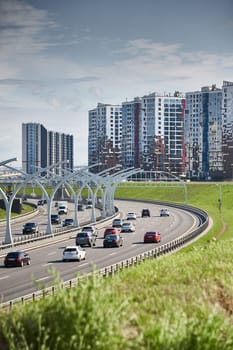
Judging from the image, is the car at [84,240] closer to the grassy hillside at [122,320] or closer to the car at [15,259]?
the car at [15,259]

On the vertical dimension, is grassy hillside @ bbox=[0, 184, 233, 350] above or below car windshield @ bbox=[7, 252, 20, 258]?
above

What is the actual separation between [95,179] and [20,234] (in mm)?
20383

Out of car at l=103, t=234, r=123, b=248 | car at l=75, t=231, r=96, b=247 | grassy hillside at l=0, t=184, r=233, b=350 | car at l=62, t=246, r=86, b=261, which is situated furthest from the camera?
car at l=75, t=231, r=96, b=247

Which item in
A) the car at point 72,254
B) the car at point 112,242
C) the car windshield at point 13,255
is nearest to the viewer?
the car windshield at point 13,255

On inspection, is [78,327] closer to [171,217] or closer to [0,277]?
[0,277]

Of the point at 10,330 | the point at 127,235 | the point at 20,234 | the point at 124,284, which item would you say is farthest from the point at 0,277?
the point at 20,234

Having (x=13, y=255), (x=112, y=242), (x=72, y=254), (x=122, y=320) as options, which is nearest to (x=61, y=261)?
(x=72, y=254)

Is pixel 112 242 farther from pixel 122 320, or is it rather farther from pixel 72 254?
pixel 122 320

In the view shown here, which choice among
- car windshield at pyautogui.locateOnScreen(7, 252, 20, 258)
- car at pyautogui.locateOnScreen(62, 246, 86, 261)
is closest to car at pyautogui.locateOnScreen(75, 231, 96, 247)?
car at pyautogui.locateOnScreen(62, 246, 86, 261)

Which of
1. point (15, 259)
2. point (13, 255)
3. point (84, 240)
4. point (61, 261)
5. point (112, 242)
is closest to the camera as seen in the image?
point (15, 259)

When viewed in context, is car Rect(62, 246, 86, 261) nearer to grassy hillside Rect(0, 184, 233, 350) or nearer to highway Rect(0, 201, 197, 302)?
highway Rect(0, 201, 197, 302)

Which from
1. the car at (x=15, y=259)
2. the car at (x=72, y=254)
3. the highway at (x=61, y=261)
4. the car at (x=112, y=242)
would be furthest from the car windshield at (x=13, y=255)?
the car at (x=112, y=242)

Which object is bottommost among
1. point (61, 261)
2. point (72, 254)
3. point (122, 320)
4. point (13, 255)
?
point (61, 261)

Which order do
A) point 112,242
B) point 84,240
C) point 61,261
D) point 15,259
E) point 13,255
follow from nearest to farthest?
point 15,259, point 13,255, point 61,261, point 112,242, point 84,240
